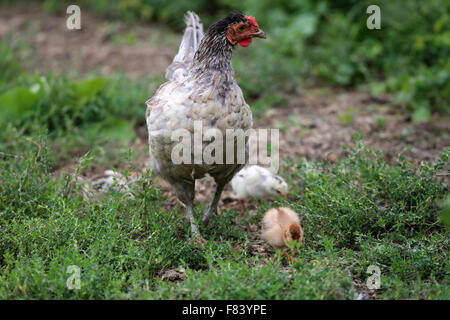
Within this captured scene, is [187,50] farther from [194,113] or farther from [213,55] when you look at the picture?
[194,113]

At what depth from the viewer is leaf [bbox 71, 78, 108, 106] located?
5.98 m

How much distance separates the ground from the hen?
539 millimetres

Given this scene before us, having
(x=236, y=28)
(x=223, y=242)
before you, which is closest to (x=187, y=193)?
(x=223, y=242)

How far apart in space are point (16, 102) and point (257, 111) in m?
3.00

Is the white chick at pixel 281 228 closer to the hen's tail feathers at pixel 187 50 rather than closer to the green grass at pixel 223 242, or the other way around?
the green grass at pixel 223 242

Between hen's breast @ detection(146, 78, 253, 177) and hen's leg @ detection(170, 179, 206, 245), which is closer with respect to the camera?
A: hen's breast @ detection(146, 78, 253, 177)

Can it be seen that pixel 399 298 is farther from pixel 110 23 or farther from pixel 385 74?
pixel 110 23

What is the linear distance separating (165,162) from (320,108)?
3.73 meters

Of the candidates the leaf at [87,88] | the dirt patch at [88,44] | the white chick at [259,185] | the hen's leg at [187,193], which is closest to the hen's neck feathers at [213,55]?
Result: the hen's leg at [187,193]

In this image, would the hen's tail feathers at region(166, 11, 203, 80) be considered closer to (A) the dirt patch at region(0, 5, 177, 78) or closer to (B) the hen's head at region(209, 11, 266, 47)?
(B) the hen's head at region(209, 11, 266, 47)

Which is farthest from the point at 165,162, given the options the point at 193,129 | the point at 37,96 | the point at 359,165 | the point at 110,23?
the point at 110,23

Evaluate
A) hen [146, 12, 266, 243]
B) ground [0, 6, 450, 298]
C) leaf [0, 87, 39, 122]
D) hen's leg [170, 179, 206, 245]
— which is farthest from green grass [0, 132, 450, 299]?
leaf [0, 87, 39, 122]

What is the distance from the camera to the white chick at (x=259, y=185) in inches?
185

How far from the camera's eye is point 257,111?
6.70 meters
